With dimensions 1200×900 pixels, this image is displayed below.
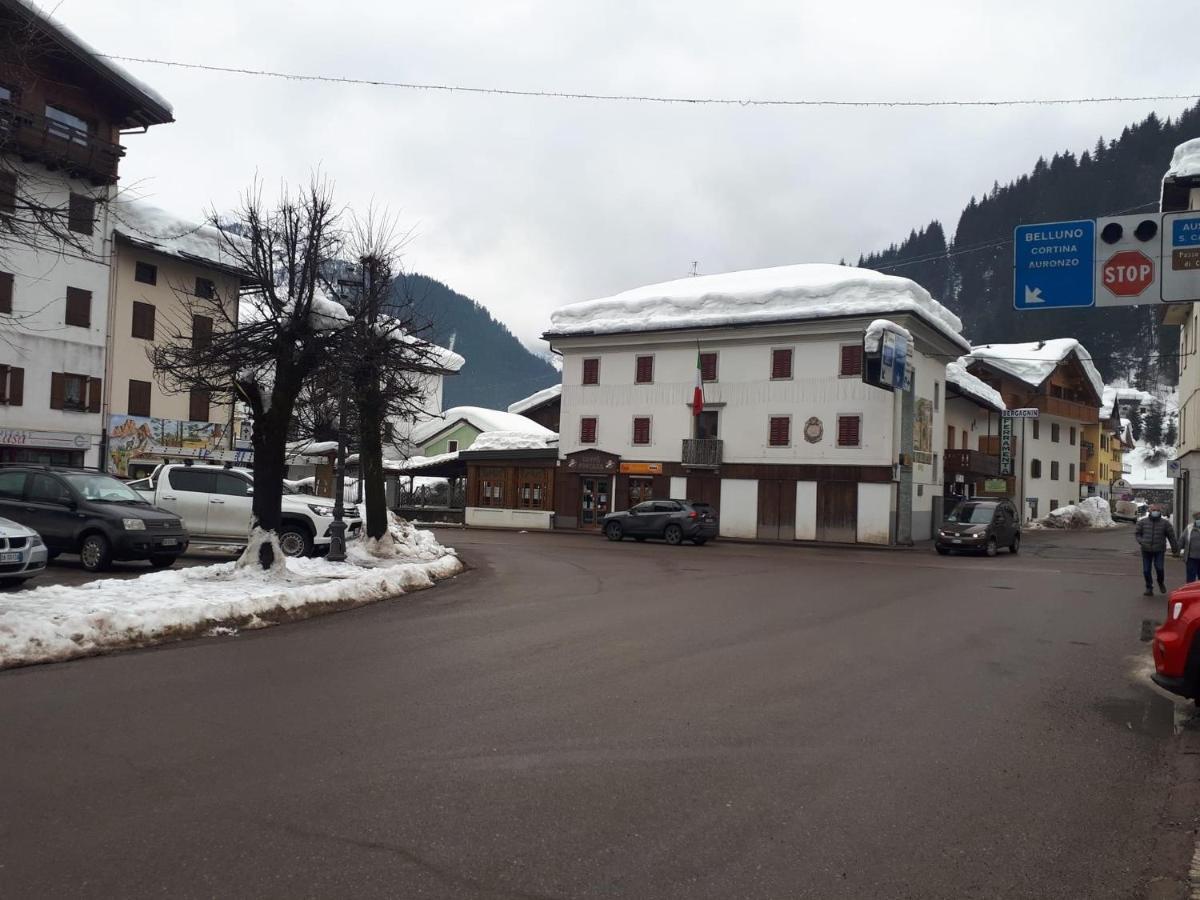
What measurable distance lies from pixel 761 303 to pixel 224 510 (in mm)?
28552

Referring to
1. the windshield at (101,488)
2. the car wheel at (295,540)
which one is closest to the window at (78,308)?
the car wheel at (295,540)

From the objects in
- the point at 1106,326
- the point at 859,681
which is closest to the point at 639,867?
the point at 859,681

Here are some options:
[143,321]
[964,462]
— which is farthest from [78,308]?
[964,462]

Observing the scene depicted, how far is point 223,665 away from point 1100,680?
326 inches

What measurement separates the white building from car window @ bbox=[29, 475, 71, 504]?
96.8ft

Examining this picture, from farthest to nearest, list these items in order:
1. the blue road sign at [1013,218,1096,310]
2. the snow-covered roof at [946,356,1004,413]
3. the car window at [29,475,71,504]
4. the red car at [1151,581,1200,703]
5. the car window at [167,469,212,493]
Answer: the snow-covered roof at [946,356,1004,413] < the car window at [167,469,212,493] < the car window at [29,475,71,504] < the blue road sign at [1013,218,1096,310] < the red car at [1151,581,1200,703]

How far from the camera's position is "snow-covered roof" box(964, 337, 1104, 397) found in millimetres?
56812

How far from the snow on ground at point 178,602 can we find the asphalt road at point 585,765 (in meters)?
0.53

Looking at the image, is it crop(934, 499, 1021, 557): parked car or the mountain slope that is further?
the mountain slope

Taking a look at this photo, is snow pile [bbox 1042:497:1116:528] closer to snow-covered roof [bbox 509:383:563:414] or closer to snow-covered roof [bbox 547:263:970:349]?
snow-covered roof [bbox 547:263:970:349]

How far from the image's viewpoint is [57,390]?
35094 mm

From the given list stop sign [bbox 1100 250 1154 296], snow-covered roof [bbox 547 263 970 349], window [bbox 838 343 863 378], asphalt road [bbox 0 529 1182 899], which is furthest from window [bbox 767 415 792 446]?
asphalt road [bbox 0 529 1182 899]

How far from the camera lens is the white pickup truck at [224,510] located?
18.8 meters

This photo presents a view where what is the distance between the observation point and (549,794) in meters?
5.21
